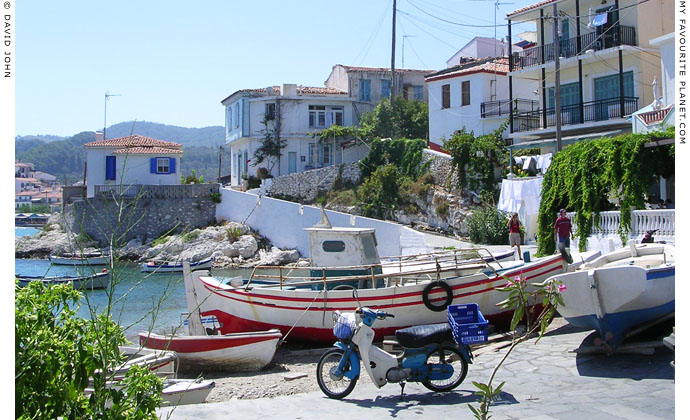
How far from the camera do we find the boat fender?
14031mm

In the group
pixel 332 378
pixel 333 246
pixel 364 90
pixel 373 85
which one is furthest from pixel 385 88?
pixel 332 378

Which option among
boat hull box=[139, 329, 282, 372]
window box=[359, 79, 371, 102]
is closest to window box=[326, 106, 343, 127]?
window box=[359, 79, 371, 102]

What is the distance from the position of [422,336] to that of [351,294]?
5194 mm

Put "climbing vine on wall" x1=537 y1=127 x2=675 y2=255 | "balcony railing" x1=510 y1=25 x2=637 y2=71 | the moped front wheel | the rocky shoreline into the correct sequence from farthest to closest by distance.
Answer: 1. the rocky shoreline
2. "balcony railing" x1=510 y1=25 x2=637 y2=71
3. "climbing vine on wall" x1=537 y1=127 x2=675 y2=255
4. the moped front wheel

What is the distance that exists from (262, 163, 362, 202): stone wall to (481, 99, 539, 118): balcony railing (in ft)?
27.4

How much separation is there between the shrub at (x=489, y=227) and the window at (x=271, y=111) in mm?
21687

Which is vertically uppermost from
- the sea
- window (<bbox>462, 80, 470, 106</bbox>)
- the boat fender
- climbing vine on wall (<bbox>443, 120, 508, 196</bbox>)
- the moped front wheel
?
window (<bbox>462, 80, 470, 106</bbox>)

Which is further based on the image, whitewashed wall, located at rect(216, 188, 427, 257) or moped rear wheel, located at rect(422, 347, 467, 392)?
whitewashed wall, located at rect(216, 188, 427, 257)

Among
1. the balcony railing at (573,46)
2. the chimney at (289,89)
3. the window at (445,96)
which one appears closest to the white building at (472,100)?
the window at (445,96)

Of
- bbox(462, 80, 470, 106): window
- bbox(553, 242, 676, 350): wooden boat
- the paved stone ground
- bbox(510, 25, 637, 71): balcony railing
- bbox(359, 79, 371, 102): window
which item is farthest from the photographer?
bbox(359, 79, 371, 102): window

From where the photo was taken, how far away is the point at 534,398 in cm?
830

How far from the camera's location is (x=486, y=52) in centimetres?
4866

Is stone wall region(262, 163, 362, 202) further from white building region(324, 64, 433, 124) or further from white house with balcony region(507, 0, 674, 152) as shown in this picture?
white house with balcony region(507, 0, 674, 152)

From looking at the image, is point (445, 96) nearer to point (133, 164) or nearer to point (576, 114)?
point (576, 114)
